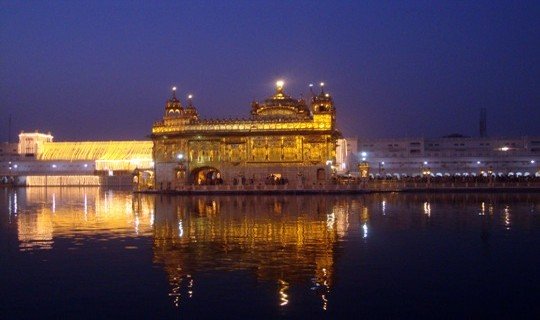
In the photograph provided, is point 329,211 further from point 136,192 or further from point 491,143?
point 491,143

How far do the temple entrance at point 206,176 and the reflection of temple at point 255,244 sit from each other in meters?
26.7

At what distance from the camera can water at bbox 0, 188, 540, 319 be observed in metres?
12.7

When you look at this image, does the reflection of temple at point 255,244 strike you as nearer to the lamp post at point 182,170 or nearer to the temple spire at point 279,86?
the lamp post at point 182,170

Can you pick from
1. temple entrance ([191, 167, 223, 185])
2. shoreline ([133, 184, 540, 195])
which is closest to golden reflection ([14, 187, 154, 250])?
shoreline ([133, 184, 540, 195])

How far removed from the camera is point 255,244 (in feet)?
67.9

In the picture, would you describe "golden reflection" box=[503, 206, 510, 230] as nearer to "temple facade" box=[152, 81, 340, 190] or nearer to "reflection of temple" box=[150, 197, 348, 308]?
"reflection of temple" box=[150, 197, 348, 308]

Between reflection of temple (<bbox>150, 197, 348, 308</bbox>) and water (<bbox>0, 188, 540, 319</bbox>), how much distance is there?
0.05 metres

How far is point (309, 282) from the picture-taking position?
14680 millimetres

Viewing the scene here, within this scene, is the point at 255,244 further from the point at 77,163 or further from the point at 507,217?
the point at 77,163

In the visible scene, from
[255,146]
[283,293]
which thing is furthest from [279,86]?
[283,293]

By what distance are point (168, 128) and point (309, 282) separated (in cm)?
4907

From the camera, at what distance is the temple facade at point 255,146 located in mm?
58000

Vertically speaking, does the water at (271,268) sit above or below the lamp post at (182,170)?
below

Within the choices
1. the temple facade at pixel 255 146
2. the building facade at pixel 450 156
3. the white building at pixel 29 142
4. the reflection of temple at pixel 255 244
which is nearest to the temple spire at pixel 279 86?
the temple facade at pixel 255 146
